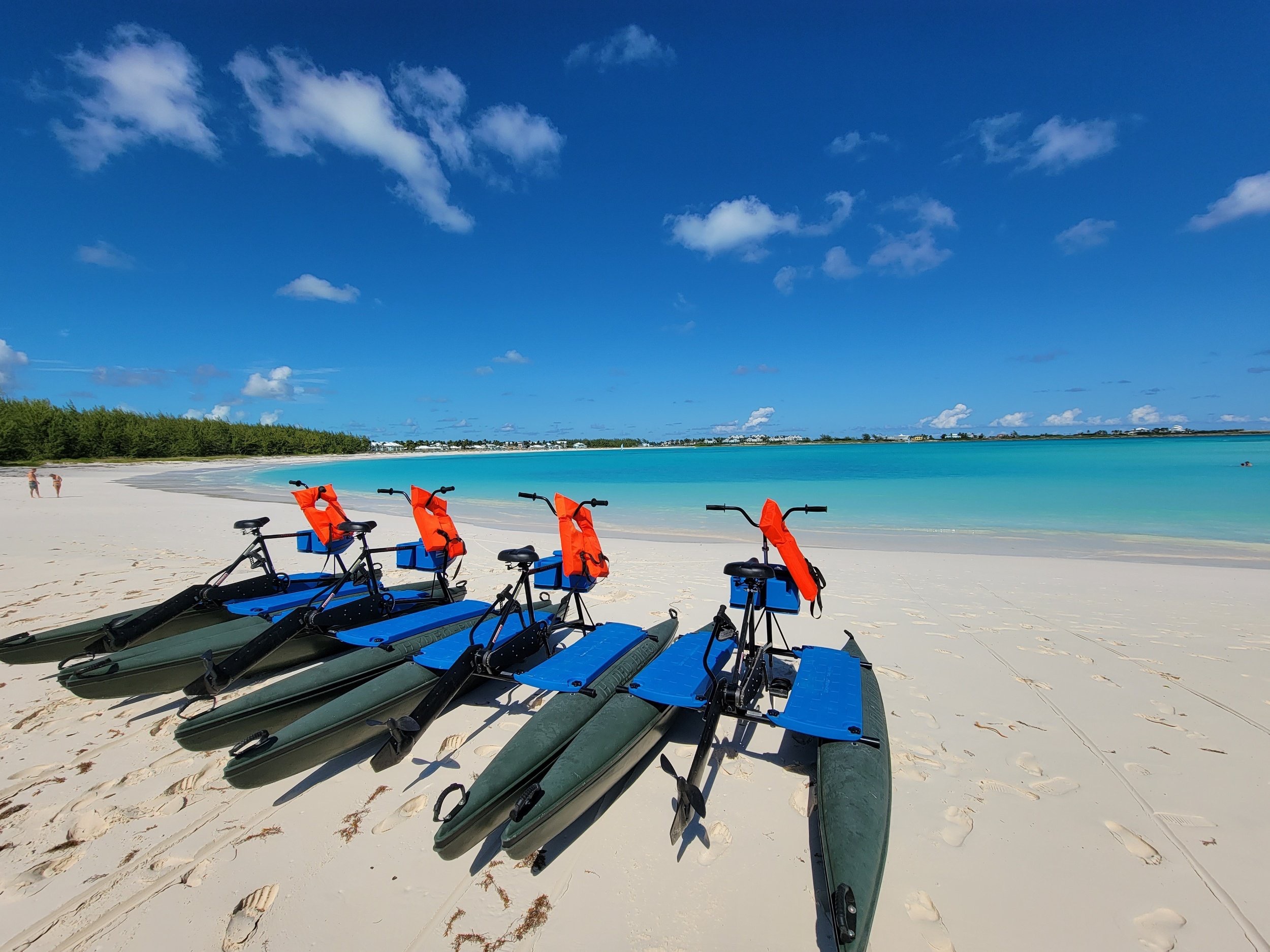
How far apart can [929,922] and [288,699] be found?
438 cm

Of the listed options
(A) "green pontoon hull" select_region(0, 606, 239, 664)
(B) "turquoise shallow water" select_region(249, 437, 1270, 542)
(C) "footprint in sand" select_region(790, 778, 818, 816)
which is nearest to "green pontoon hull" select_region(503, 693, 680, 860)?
(C) "footprint in sand" select_region(790, 778, 818, 816)

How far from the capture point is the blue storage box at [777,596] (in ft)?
14.7

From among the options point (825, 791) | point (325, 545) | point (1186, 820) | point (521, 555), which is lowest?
point (1186, 820)

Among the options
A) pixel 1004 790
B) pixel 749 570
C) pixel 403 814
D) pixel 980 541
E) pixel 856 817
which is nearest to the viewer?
pixel 856 817

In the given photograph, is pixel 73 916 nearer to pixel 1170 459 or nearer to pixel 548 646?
pixel 548 646

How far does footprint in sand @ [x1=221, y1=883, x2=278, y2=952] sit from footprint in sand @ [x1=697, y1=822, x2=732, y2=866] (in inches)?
89.3

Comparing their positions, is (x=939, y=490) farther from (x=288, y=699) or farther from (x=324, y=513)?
(x=288, y=699)

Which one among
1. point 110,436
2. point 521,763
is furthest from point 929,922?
point 110,436

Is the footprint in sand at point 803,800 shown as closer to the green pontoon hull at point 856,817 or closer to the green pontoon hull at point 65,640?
the green pontoon hull at point 856,817

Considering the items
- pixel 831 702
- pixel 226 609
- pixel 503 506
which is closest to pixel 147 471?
pixel 503 506

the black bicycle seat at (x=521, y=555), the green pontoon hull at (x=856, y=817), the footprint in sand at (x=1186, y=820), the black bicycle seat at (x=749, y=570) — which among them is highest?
the black bicycle seat at (x=749, y=570)

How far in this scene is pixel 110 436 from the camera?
60781 mm

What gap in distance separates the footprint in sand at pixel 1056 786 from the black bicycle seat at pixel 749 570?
88.8 inches

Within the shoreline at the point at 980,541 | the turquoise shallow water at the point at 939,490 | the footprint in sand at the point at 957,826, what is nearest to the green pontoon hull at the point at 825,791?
the footprint in sand at the point at 957,826
